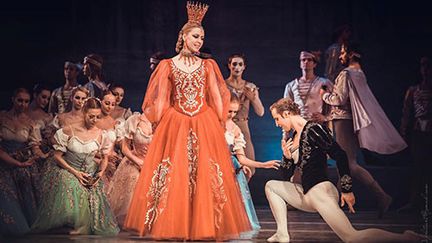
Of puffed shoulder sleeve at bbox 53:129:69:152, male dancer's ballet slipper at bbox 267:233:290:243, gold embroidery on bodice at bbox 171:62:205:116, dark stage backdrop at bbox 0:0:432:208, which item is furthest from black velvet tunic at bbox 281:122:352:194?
dark stage backdrop at bbox 0:0:432:208

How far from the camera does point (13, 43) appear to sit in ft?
36.0

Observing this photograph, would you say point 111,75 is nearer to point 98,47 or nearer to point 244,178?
point 98,47

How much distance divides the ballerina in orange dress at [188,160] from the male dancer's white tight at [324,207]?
11.3 inches

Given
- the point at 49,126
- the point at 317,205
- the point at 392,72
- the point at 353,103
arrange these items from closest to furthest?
A: the point at 317,205, the point at 49,126, the point at 353,103, the point at 392,72

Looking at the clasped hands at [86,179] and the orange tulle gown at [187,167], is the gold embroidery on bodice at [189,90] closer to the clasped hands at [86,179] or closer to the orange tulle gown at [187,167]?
the orange tulle gown at [187,167]

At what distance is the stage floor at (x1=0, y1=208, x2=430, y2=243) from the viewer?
6.07 meters

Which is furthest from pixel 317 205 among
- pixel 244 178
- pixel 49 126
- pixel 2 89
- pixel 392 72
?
pixel 2 89

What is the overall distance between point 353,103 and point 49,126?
114 inches

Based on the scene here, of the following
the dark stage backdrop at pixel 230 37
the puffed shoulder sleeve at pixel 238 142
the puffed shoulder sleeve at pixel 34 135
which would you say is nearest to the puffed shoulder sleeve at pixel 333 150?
the puffed shoulder sleeve at pixel 238 142

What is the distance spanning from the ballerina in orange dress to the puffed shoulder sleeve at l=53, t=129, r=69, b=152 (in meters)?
0.83

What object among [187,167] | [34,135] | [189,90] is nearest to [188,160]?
[187,167]

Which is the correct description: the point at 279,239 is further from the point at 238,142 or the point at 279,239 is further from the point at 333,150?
the point at 238,142

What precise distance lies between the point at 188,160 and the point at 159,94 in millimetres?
527

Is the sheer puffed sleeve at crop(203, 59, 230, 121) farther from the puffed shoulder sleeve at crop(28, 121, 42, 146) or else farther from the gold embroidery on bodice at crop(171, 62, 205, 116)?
the puffed shoulder sleeve at crop(28, 121, 42, 146)
